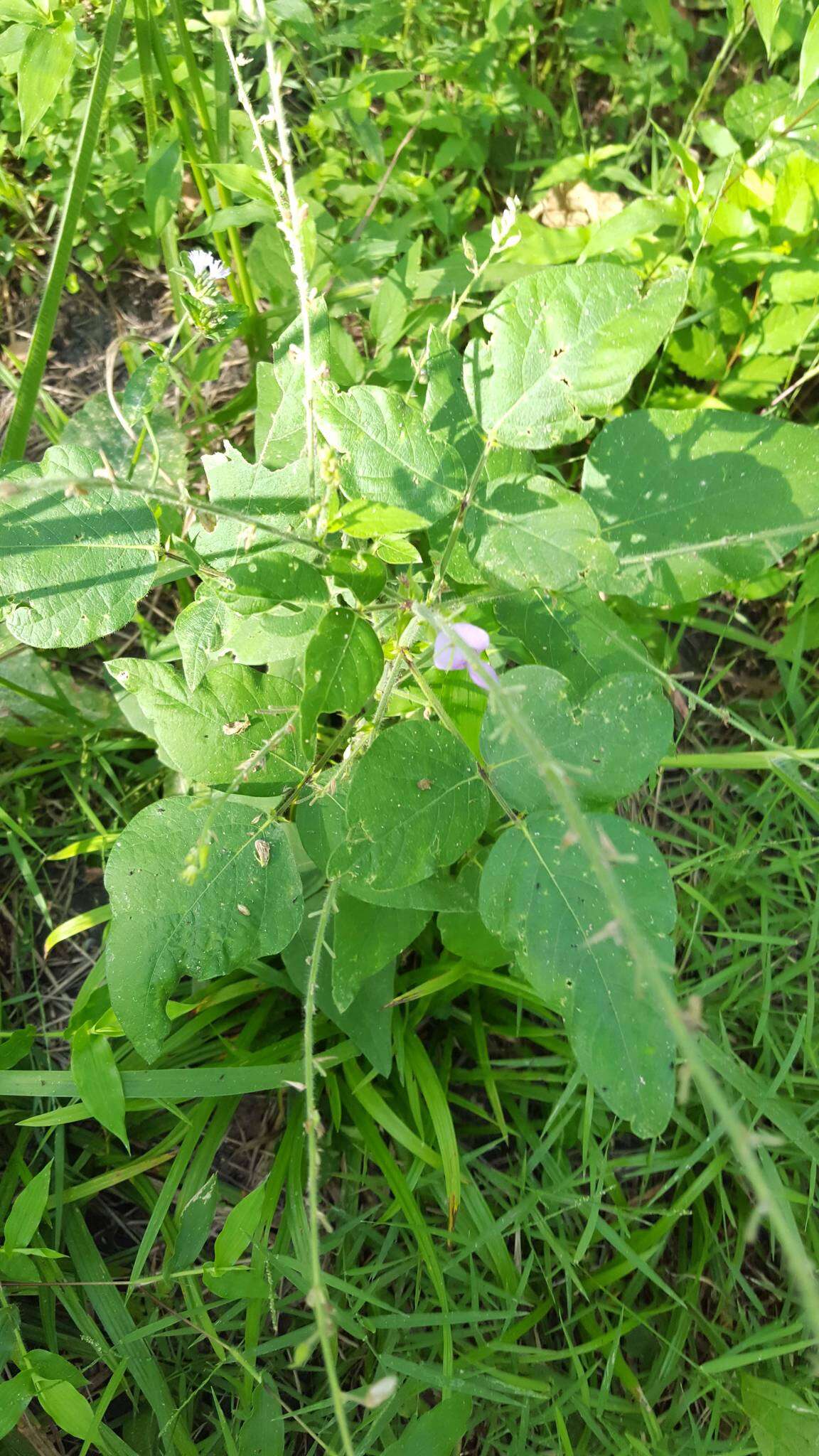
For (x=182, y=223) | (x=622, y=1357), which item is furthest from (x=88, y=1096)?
(x=182, y=223)

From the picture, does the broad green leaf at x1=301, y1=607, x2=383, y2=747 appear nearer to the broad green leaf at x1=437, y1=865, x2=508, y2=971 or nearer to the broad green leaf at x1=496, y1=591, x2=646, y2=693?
the broad green leaf at x1=496, y1=591, x2=646, y2=693

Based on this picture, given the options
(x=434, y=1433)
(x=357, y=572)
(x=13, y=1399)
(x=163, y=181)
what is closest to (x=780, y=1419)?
(x=434, y=1433)

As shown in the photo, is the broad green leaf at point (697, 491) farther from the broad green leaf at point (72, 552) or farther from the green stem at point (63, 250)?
the green stem at point (63, 250)

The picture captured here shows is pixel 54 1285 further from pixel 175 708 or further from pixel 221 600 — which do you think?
pixel 221 600

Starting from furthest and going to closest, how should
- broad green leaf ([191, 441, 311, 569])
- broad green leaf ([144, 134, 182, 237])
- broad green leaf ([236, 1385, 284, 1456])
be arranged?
1. broad green leaf ([144, 134, 182, 237])
2. broad green leaf ([236, 1385, 284, 1456])
3. broad green leaf ([191, 441, 311, 569])

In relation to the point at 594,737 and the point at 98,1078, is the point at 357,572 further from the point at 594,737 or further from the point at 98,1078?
the point at 98,1078

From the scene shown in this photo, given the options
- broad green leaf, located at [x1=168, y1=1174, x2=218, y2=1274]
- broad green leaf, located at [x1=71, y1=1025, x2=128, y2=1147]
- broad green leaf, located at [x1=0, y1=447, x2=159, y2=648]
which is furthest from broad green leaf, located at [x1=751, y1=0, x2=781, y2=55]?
broad green leaf, located at [x1=168, y1=1174, x2=218, y2=1274]

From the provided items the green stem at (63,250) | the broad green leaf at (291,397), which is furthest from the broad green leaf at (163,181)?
the broad green leaf at (291,397)
